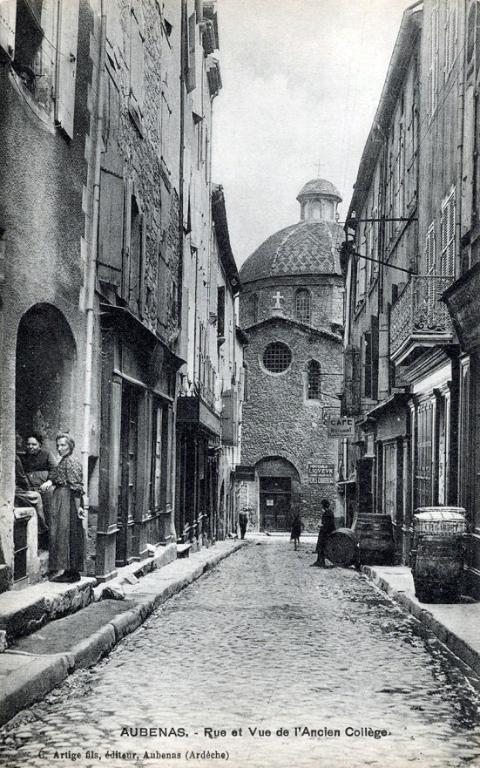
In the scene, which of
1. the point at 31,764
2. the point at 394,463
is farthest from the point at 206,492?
the point at 31,764

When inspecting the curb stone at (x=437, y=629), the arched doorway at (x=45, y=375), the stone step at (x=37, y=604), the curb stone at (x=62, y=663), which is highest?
the arched doorway at (x=45, y=375)

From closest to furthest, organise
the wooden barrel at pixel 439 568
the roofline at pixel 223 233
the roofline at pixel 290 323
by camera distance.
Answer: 1. the wooden barrel at pixel 439 568
2. the roofline at pixel 223 233
3. the roofline at pixel 290 323

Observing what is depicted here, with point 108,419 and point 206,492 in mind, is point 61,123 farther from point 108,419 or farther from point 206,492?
point 206,492

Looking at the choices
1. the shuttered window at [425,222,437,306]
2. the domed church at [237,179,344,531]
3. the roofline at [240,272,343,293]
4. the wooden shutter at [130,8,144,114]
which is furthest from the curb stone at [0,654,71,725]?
the roofline at [240,272,343,293]

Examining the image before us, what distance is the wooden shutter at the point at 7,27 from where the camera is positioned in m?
7.18

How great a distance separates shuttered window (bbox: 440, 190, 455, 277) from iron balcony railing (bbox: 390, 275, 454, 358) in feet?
0.60

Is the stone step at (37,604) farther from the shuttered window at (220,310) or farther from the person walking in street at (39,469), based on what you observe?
the shuttered window at (220,310)

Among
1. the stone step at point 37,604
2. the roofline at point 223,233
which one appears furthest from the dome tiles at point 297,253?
the stone step at point 37,604

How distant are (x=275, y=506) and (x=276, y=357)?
6.93 m

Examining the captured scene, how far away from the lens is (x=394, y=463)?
1898 centimetres

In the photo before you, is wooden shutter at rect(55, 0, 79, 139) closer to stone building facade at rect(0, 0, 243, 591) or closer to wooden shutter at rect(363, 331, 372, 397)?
stone building facade at rect(0, 0, 243, 591)

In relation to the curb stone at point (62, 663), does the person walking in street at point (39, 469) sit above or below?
above

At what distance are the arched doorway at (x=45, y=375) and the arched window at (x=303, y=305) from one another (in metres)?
39.3

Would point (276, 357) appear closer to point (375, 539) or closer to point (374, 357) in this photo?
point (374, 357)
